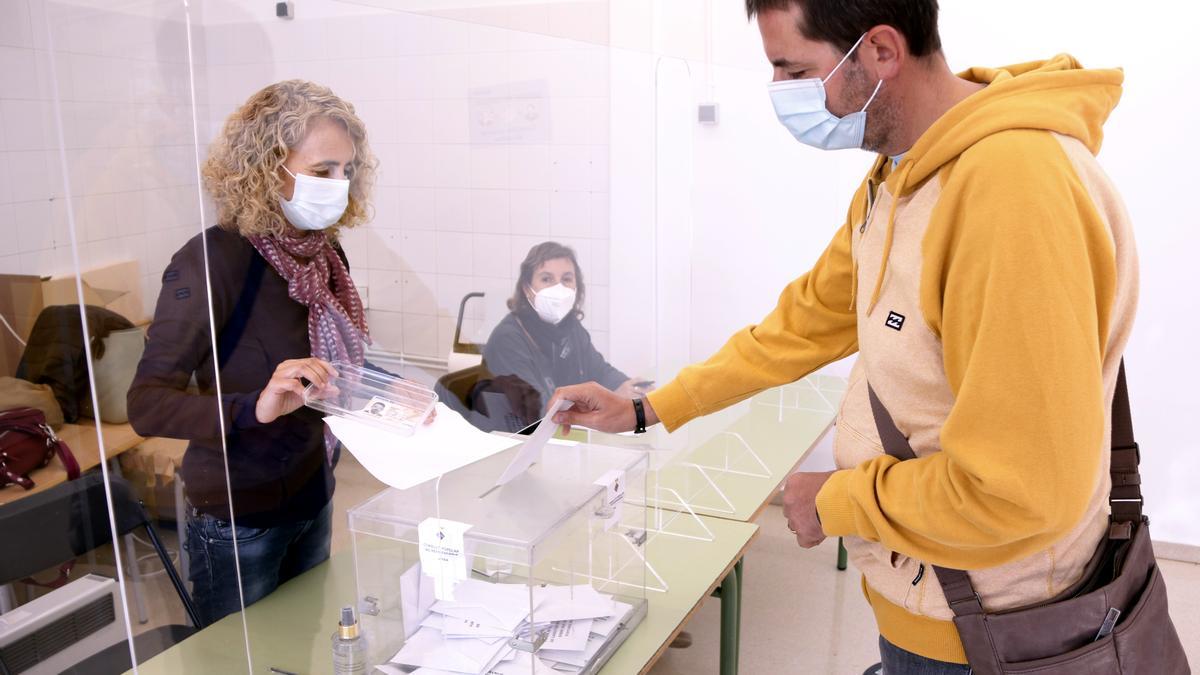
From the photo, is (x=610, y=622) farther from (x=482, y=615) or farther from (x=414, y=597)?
(x=414, y=597)

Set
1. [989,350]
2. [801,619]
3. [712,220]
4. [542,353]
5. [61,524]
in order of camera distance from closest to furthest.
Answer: [989,350]
[61,524]
[542,353]
[801,619]
[712,220]

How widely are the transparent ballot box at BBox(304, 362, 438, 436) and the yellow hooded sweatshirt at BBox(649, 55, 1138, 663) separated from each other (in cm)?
68

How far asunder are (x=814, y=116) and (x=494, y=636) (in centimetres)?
98

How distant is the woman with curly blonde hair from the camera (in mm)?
1299

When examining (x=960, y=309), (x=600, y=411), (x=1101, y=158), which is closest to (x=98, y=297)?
(x=600, y=411)

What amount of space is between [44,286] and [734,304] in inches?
127

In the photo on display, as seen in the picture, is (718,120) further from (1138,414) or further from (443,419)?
(443,419)

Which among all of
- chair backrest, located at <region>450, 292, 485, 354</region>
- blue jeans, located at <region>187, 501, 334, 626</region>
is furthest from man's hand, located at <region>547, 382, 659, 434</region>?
blue jeans, located at <region>187, 501, 334, 626</region>

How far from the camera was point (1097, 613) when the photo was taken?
3.84 ft

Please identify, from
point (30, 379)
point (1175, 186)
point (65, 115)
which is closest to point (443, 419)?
point (30, 379)

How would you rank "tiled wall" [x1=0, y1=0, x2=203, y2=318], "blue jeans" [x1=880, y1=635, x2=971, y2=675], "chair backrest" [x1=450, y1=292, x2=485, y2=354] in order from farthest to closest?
"chair backrest" [x1=450, y1=292, x2=485, y2=354] → "blue jeans" [x1=880, y1=635, x2=971, y2=675] → "tiled wall" [x1=0, y1=0, x2=203, y2=318]

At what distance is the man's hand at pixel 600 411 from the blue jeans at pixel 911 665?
54 centimetres

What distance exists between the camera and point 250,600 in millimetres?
1606

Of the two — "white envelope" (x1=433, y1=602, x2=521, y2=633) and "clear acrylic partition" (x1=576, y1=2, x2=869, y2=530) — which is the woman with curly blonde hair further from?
"clear acrylic partition" (x1=576, y1=2, x2=869, y2=530)
